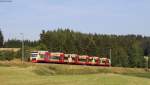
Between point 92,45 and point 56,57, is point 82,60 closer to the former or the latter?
point 56,57

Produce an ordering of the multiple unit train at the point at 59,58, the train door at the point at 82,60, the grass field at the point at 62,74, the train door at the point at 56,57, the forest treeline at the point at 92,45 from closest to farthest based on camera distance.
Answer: the grass field at the point at 62,74 < the multiple unit train at the point at 59,58 < the train door at the point at 56,57 < the train door at the point at 82,60 < the forest treeline at the point at 92,45

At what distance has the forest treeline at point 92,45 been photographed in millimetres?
155000

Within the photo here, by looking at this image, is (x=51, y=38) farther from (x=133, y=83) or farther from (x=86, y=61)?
(x=133, y=83)

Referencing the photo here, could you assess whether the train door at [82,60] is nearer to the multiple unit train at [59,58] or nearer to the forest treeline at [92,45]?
the multiple unit train at [59,58]

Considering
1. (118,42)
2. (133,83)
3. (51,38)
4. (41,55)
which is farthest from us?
(118,42)

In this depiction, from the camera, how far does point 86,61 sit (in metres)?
123

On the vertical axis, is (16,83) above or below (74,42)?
below

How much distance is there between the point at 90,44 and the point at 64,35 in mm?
11781

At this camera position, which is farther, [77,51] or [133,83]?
[77,51]

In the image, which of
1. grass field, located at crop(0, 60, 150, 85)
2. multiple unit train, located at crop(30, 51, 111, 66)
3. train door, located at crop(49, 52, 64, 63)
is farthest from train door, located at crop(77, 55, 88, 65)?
grass field, located at crop(0, 60, 150, 85)

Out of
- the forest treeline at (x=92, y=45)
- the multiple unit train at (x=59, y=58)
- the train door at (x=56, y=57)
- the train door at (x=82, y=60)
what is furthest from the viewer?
the forest treeline at (x=92, y=45)

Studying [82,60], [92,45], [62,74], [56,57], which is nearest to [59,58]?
[56,57]

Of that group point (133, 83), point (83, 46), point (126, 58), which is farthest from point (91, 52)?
point (133, 83)

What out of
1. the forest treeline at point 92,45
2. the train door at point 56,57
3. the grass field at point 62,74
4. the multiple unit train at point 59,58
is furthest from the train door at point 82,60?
the forest treeline at point 92,45
